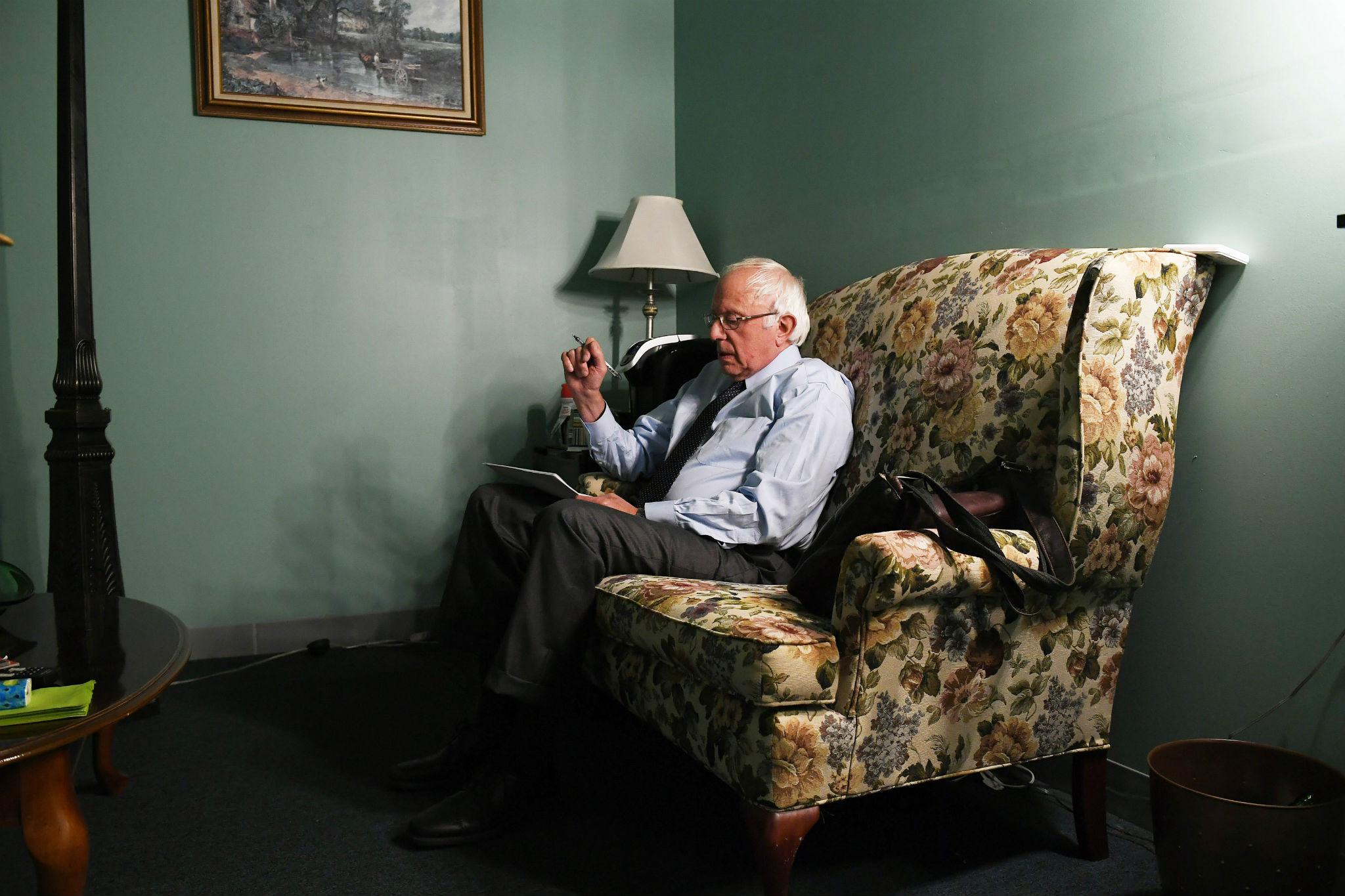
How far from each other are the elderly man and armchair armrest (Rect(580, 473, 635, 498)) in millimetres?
25

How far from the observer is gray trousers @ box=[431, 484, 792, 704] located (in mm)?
1553

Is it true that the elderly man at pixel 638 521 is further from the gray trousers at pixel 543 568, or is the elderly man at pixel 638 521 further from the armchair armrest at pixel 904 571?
the armchair armrest at pixel 904 571

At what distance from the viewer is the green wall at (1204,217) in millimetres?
1398

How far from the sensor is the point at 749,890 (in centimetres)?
142

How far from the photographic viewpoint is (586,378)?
216 cm

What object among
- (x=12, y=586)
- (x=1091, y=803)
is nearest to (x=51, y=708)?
(x=12, y=586)

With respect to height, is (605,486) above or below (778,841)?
above

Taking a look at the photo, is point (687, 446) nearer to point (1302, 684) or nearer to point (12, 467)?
point (1302, 684)

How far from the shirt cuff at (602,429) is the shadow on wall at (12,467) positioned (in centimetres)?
152

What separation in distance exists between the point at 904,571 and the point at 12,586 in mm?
1308

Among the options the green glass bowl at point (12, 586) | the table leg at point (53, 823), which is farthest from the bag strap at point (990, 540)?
the green glass bowl at point (12, 586)

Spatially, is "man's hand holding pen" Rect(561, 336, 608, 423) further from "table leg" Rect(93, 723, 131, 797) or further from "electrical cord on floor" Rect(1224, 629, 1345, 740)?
"electrical cord on floor" Rect(1224, 629, 1345, 740)

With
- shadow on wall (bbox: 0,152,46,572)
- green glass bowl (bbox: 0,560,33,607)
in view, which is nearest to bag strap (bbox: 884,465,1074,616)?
green glass bowl (bbox: 0,560,33,607)

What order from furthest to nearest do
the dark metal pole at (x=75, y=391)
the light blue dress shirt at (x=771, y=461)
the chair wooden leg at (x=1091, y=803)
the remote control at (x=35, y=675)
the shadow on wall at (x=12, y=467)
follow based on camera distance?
the shadow on wall at (x=12, y=467), the dark metal pole at (x=75, y=391), the light blue dress shirt at (x=771, y=461), the chair wooden leg at (x=1091, y=803), the remote control at (x=35, y=675)
